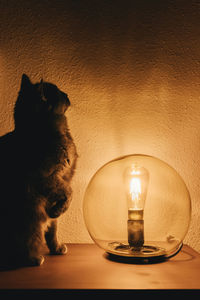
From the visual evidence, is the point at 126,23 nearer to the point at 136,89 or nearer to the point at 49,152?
the point at 136,89

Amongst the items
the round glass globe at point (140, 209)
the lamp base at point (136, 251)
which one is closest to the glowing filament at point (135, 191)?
the round glass globe at point (140, 209)

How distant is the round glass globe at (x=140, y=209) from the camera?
726mm

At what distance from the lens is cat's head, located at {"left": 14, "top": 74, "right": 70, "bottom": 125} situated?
0.77 metres

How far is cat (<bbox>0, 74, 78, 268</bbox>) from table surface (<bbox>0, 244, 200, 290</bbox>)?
0.07 m

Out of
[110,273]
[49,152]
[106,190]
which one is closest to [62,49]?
[49,152]

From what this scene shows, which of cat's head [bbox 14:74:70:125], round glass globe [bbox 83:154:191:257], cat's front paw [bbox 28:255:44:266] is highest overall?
cat's head [bbox 14:74:70:125]

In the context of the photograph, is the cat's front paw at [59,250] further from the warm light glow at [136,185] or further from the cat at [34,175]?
the warm light glow at [136,185]

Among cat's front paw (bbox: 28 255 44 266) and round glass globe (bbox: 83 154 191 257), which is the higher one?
round glass globe (bbox: 83 154 191 257)

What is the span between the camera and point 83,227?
0.96 m

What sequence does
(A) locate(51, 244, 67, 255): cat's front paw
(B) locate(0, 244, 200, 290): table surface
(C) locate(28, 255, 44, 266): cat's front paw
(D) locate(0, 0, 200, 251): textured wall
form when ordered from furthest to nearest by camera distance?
1. (D) locate(0, 0, 200, 251): textured wall
2. (A) locate(51, 244, 67, 255): cat's front paw
3. (C) locate(28, 255, 44, 266): cat's front paw
4. (B) locate(0, 244, 200, 290): table surface

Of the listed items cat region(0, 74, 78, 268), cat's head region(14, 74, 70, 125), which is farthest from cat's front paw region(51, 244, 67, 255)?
cat's head region(14, 74, 70, 125)

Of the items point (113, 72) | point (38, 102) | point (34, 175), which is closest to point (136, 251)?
point (34, 175)

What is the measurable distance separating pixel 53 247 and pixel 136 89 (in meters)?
0.67

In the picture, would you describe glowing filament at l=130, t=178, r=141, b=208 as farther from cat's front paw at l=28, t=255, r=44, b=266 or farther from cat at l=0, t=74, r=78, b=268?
cat's front paw at l=28, t=255, r=44, b=266
